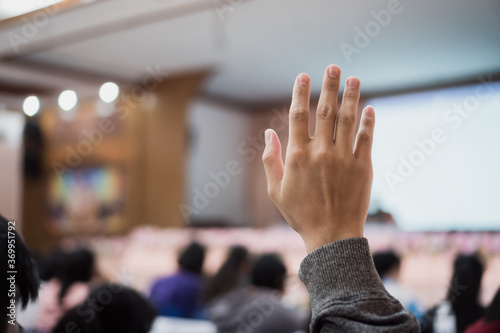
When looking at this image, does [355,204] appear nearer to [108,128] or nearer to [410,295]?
[410,295]

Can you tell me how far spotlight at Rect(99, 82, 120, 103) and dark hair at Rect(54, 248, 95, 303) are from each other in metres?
2.26

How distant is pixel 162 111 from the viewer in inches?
247

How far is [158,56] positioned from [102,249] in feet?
6.84

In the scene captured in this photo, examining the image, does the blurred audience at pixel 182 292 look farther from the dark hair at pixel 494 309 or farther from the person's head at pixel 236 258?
the dark hair at pixel 494 309

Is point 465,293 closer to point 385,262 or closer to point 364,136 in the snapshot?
point 385,262

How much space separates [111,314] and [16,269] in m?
0.70

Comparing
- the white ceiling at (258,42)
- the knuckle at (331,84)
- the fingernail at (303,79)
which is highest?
Result: the white ceiling at (258,42)

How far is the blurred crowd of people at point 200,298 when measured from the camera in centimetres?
139

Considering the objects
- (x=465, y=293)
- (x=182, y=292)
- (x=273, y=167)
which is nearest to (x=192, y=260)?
(x=182, y=292)

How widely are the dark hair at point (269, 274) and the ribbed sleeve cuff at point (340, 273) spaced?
225 centimetres

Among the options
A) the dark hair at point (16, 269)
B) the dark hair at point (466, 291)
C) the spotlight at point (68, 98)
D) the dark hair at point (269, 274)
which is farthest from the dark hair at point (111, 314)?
the spotlight at point (68, 98)

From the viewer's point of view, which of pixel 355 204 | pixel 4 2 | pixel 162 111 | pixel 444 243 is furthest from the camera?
pixel 162 111

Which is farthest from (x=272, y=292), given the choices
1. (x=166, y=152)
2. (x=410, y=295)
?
(x=166, y=152)

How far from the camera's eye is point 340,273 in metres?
0.60
